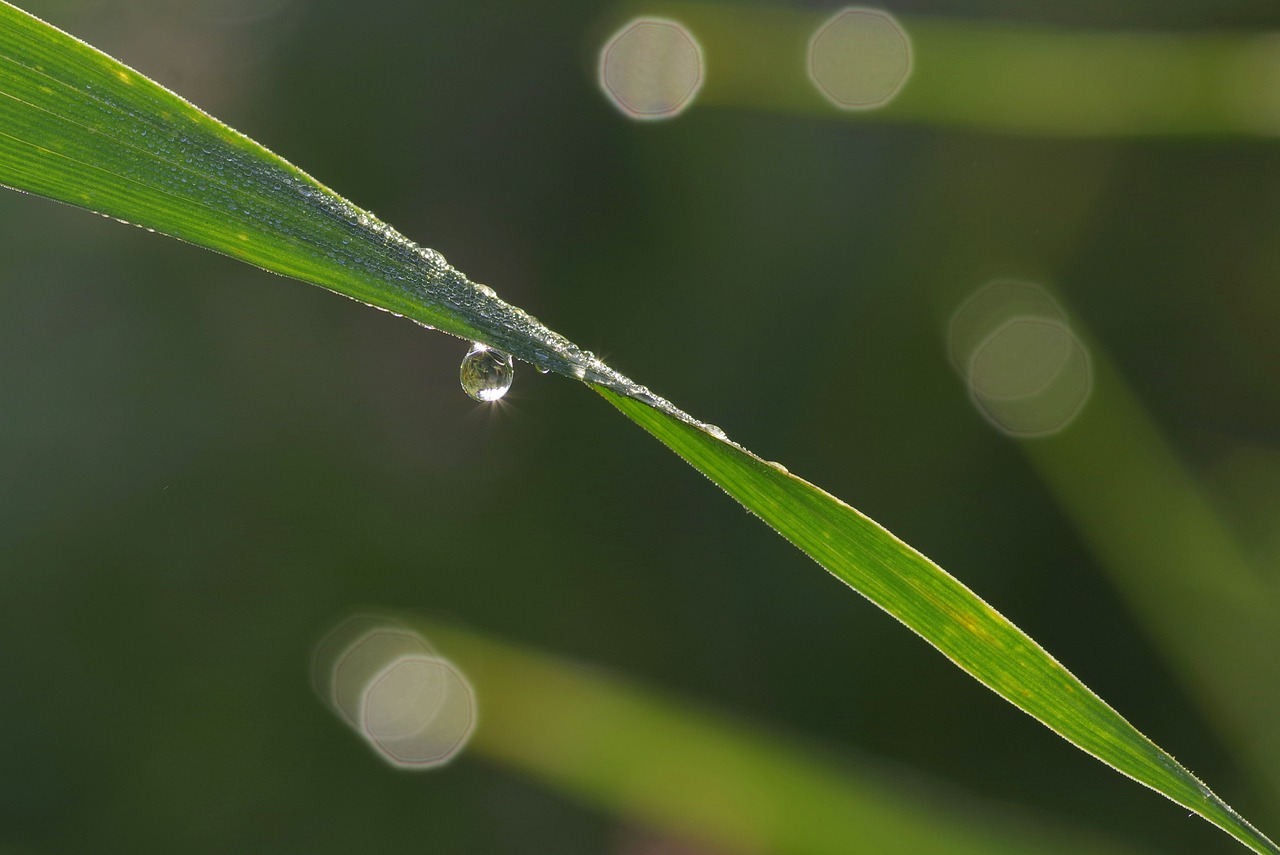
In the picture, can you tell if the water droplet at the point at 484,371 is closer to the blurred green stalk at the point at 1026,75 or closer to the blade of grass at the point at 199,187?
the blade of grass at the point at 199,187

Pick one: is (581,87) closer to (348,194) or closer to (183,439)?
(348,194)

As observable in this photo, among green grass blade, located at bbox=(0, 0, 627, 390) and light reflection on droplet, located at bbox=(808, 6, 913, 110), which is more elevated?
light reflection on droplet, located at bbox=(808, 6, 913, 110)

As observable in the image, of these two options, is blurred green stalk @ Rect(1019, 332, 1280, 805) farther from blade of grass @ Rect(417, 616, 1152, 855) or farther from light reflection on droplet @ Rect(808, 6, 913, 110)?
light reflection on droplet @ Rect(808, 6, 913, 110)

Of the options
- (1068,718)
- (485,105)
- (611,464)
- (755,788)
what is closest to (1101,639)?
(755,788)

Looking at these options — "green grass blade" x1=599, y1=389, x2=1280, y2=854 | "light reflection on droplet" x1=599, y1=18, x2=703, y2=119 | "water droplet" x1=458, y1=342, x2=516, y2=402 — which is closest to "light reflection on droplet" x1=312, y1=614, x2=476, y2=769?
"light reflection on droplet" x1=599, y1=18, x2=703, y2=119

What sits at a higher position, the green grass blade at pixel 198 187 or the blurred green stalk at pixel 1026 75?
the blurred green stalk at pixel 1026 75

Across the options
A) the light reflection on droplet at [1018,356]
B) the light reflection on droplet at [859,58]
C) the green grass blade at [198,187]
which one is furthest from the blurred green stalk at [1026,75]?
the green grass blade at [198,187]
